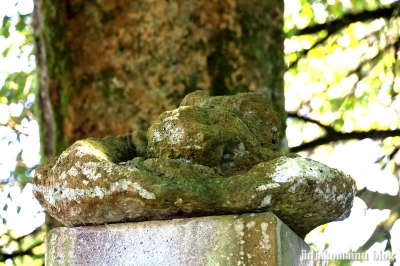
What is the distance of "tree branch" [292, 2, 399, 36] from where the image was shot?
15.3ft

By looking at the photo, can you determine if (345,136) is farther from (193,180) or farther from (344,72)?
(193,180)

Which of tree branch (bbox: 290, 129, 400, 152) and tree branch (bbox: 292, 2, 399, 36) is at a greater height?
tree branch (bbox: 292, 2, 399, 36)

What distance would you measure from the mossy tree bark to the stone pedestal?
1499mm

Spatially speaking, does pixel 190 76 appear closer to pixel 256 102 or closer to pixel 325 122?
pixel 256 102

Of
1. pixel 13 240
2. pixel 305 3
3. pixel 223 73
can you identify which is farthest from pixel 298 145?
pixel 13 240

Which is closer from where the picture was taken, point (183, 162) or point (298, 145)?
point (183, 162)

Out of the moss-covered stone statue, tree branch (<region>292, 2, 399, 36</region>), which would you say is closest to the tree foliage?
tree branch (<region>292, 2, 399, 36</region>)

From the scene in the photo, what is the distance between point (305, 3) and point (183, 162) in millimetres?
3516

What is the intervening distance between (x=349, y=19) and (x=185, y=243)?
3650 millimetres

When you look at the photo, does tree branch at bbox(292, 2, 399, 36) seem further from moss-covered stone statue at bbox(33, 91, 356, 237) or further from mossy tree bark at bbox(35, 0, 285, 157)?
moss-covered stone statue at bbox(33, 91, 356, 237)

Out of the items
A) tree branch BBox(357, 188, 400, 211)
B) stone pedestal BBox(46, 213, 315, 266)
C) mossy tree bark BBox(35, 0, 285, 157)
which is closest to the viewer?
stone pedestal BBox(46, 213, 315, 266)

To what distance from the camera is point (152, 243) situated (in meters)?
1.60

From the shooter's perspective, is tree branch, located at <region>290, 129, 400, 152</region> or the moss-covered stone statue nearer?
the moss-covered stone statue

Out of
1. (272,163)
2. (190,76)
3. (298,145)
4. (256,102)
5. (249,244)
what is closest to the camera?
(249,244)
